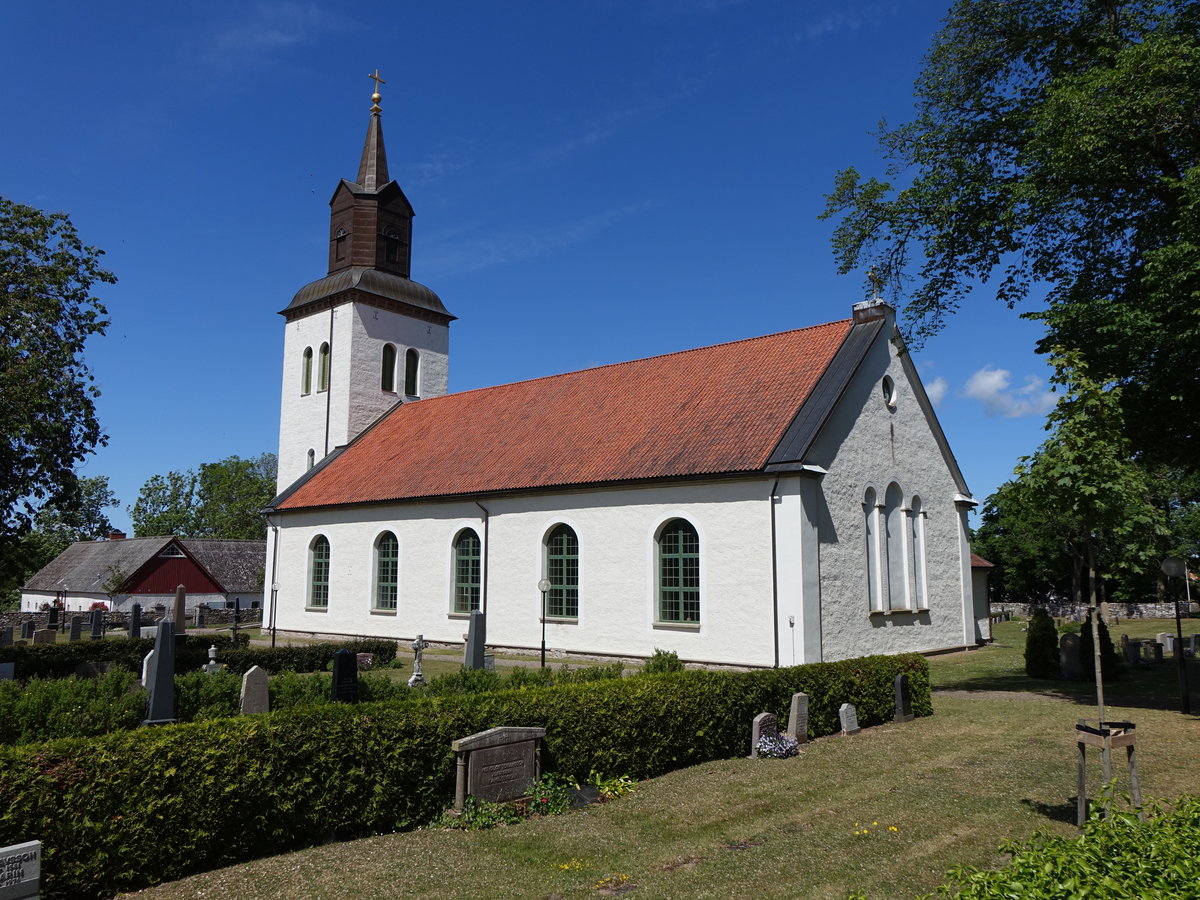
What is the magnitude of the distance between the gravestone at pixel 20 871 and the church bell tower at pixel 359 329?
29.0 meters

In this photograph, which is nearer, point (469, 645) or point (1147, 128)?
point (1147, 128)

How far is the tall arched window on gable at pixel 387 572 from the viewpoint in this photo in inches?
1080

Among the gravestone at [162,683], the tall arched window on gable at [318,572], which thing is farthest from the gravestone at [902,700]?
the tall arched window on gable at [318,572]

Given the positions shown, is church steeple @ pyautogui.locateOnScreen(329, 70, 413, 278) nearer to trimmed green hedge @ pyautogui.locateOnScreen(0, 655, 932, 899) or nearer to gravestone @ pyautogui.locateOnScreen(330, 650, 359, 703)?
gravestone @ pyautogui.locateOnScreen(330, 650, 359, 703)

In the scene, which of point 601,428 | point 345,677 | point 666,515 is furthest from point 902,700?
point 601,428

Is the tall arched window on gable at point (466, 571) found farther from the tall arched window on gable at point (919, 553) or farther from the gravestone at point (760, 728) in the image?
the gravestone at point (760, 728)

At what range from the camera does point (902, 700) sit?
45.2ft

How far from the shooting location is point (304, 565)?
30266 millimetres

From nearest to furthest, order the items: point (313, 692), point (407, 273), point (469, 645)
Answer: point (313, 692) → point (469, 645) → point (407, 273)

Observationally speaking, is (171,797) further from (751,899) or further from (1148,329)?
(1148,329)

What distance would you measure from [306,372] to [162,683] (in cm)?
2527

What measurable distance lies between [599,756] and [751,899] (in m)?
3.69

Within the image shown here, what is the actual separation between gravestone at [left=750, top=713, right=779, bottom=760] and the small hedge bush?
691cm

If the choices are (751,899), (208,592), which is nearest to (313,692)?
(751,899)
